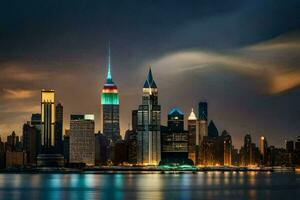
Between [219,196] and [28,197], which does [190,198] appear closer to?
[219,196]

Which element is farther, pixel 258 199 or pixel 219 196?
pixel 219 196

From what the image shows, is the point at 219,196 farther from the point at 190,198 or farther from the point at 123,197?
the point at 123,197

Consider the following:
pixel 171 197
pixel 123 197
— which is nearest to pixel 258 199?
pixel 171 197

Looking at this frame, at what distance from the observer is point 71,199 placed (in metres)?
122

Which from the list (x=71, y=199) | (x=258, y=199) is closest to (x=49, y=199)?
(x=71, y=199)

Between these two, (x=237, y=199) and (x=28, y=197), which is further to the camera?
(x=28, y=197)

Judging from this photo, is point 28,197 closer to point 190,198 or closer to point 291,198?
point 190,198

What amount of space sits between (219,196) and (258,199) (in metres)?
9.77

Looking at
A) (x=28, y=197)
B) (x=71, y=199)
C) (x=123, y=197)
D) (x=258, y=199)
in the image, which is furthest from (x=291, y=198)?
(x=28, y=197)

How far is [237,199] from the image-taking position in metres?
120

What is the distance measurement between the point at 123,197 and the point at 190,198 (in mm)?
11445

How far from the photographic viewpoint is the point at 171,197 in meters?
125

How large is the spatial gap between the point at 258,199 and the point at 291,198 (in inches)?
264

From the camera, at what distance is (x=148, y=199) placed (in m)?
120
